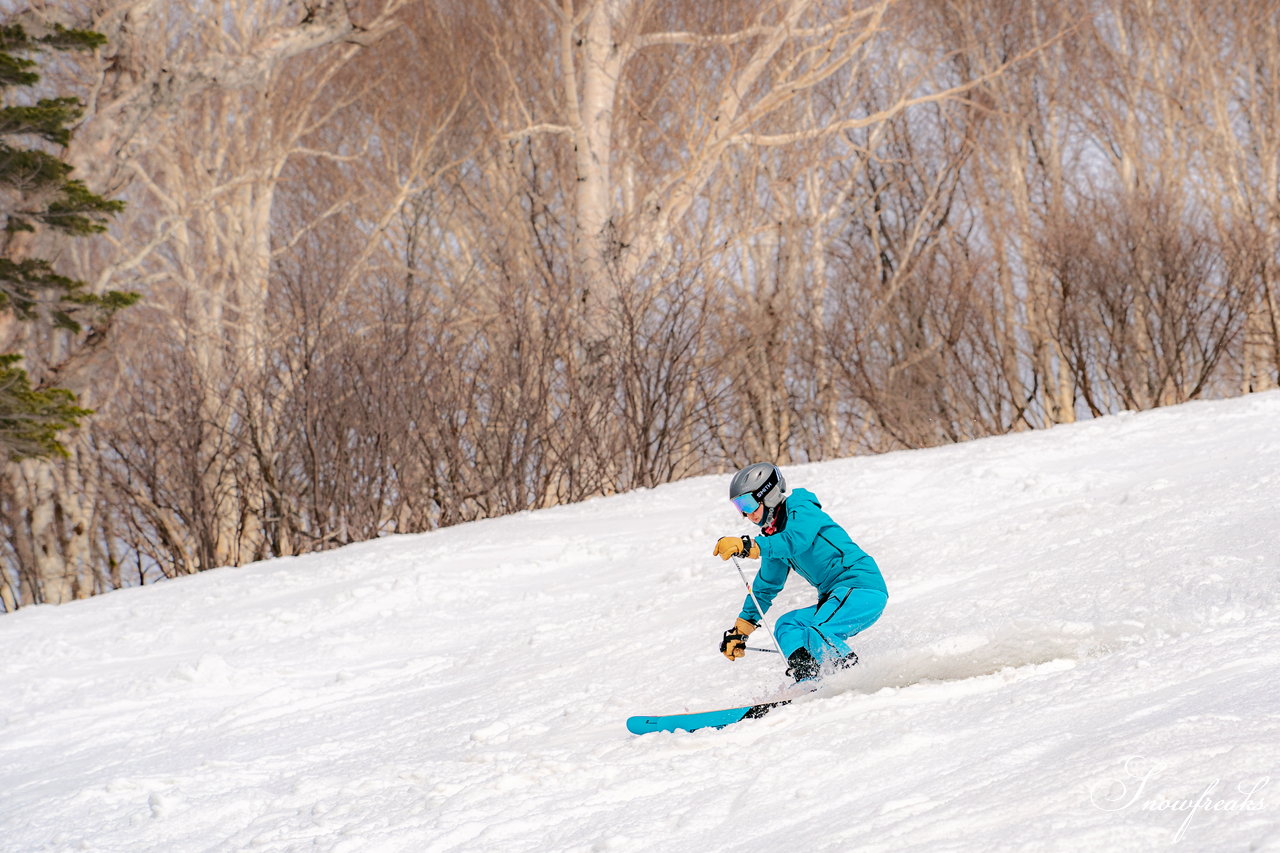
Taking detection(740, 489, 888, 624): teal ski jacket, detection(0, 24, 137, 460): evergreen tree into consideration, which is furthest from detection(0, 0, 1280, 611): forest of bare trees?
detection(740, 489, 888, 624): teal ski jacket

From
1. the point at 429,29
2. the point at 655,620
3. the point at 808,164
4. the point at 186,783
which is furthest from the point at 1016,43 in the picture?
the point at 186,783

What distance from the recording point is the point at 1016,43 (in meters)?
19.3

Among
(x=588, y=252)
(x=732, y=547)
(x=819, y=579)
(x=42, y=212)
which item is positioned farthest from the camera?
(x=588, y=252)

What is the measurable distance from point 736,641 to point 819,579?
1.49 feet

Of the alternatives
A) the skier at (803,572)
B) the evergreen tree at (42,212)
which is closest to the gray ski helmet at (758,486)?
the skier at (803,572)

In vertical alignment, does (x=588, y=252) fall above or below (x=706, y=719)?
above

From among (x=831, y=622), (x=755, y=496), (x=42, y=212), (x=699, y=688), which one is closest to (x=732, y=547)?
(x=755, y=496)

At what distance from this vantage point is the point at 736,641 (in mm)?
4473

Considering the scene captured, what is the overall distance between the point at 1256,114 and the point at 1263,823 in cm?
1805

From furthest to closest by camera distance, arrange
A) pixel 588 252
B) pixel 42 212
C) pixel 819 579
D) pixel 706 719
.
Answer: pixel 588 252 → pixel 42 212 → pixel 819 579 → pixel 706 719

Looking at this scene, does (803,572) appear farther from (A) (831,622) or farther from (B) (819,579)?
(A) (831,622)

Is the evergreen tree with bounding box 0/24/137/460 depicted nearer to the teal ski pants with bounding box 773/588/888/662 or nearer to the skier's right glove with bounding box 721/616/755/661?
the skier's right glove with bounding box 721/616/755/661

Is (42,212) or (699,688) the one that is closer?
(699,688)

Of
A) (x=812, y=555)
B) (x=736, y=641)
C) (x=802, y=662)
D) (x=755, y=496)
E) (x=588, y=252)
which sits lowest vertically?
(x=802, y=662)
